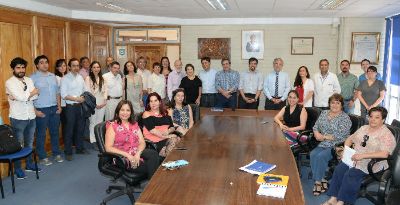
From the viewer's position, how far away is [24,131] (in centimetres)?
518

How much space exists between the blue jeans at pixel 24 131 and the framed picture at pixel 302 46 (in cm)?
630

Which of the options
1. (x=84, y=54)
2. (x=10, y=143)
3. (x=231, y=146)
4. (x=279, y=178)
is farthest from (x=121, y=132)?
(x=84, y=54)

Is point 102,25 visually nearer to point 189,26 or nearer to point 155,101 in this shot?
point 189,26

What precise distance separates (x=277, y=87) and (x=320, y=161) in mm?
2607

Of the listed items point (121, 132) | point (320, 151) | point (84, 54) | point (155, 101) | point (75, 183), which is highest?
point (84, 54)

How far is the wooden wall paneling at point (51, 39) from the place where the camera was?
6.40m

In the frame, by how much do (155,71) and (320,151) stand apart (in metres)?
3.93

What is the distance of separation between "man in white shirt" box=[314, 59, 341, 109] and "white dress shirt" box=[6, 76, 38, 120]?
474 cm

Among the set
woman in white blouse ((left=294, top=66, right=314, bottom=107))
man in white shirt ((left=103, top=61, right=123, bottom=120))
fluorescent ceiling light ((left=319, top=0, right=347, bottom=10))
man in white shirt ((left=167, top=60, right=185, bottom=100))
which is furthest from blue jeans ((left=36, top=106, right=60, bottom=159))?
fluorescent ceiling light ((left=319, top=0, right=347, bottom=10))

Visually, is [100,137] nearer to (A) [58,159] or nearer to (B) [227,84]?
(A) [58,159]

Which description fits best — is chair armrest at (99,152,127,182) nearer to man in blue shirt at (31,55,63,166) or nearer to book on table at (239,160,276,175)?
book on table at (239,160,276,175)

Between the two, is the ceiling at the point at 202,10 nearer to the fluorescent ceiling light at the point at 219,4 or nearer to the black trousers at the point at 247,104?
the fluorescent ceiling light at the point at 219,4

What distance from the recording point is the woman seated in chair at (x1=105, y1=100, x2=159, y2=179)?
12.5 ft

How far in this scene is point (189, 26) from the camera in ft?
30.3
